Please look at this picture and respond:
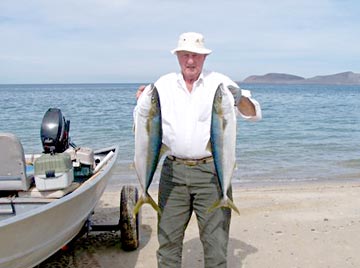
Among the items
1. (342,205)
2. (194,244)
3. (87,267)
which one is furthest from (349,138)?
(87,267)

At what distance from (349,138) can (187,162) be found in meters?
18.0

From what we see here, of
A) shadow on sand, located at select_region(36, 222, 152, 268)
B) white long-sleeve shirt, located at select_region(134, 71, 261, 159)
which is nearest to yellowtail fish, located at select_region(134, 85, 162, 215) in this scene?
white long-sleeve shirt, located at select_region(134, 71, 261, 159)

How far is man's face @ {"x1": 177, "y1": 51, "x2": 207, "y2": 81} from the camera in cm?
404

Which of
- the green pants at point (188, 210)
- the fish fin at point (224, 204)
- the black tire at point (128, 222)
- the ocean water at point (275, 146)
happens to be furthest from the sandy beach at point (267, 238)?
the ocean water at point (275, 146)

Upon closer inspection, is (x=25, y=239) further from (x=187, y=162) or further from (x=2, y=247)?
(x=187, y=162)

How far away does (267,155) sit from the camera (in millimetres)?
15953

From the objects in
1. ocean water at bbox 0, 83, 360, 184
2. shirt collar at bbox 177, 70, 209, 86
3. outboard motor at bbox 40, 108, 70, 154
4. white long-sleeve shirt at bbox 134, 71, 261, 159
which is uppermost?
shirt collar at bbox 177, 70, 209, 86

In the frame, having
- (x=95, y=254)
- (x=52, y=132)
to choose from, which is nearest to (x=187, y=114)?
(x=52, y=132)

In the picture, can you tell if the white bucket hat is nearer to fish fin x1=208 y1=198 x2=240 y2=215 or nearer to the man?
the man

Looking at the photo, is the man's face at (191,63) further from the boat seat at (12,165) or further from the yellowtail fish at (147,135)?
the boat seat at (12,165)

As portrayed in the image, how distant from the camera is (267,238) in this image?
22.4 ft

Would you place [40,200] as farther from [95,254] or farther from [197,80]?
[197,80]

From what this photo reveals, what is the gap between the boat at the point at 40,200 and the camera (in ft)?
12.9

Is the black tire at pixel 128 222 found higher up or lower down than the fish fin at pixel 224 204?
lower down
